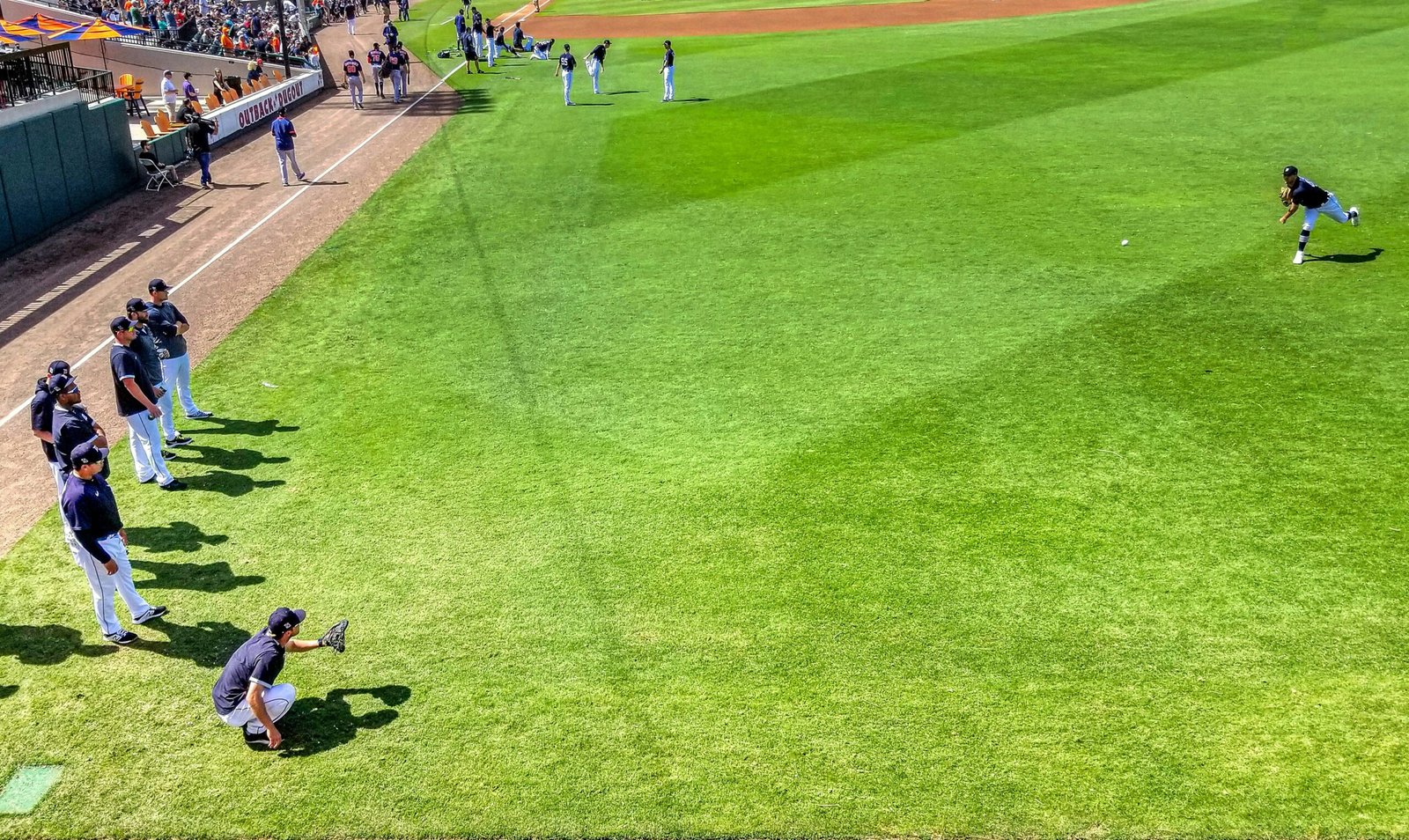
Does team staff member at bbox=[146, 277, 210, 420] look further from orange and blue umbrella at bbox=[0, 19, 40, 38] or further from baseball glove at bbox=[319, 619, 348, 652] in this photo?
orange and blue umbrella at bbox=[0, 19, 40, 38]

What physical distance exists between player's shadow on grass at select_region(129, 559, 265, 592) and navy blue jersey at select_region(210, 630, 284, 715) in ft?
7.73

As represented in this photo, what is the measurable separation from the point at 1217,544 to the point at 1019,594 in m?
2.28

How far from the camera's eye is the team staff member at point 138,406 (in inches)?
476

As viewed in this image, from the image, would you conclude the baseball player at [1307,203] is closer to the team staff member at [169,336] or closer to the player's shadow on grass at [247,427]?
the player's shadow on grass at [247,427]

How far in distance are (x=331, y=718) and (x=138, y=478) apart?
5.92 metres

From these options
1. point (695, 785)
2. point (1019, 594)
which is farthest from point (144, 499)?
point (1019, 594)

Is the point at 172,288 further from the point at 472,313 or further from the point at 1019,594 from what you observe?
the point at 1019,594

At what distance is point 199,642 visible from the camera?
1005 cm


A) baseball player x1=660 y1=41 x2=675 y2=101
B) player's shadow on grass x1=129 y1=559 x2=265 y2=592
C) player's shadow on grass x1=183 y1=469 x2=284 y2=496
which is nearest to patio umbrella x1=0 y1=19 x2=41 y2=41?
baseball player x1=660 y1=41 x2=675 y2=101

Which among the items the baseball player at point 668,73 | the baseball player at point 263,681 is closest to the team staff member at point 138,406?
the baseball player at point 263,681

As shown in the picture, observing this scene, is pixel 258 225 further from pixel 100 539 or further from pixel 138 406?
pixel 100 539

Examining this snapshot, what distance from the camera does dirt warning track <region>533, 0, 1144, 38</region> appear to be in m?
44.6

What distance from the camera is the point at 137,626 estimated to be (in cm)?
1034

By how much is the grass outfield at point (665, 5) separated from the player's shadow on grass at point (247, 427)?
42.2 m
